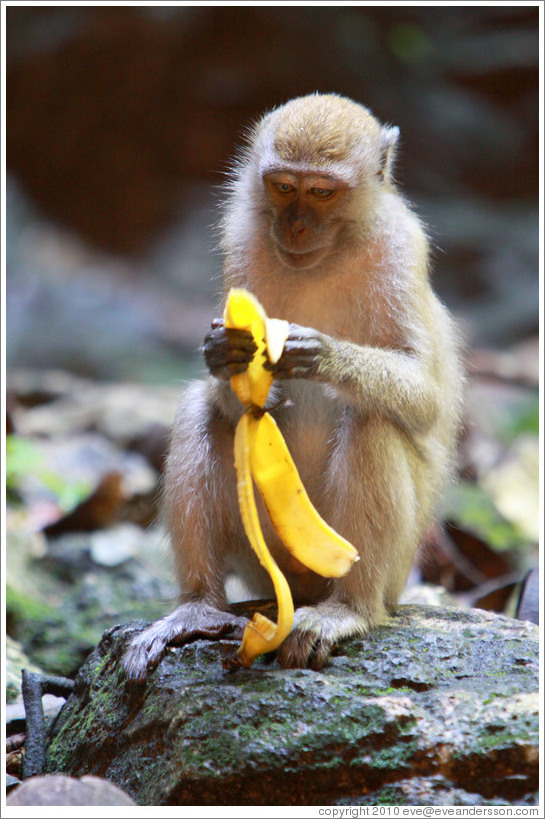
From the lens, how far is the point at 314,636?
191 inches

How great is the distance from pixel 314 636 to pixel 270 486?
0.85 metres

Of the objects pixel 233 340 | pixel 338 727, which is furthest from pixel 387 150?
pixel 338 727

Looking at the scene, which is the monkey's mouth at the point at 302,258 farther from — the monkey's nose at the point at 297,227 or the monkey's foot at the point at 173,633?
the monkey's foot at the point at 173,633

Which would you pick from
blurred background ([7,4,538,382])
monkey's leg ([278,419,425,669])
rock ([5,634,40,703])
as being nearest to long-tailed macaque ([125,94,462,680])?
monkey's leg ([278,419,425,669])

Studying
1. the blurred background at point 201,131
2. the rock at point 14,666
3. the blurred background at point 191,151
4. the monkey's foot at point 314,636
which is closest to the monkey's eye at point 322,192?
the monkey's foot at point 314,636

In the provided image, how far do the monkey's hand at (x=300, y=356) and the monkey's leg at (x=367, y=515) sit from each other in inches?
20.9

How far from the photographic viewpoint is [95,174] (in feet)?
61.0

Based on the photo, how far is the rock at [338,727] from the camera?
409 cm

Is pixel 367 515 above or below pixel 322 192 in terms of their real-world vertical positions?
below

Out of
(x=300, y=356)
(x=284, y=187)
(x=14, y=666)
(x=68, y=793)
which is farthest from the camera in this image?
(x=14, y=666)

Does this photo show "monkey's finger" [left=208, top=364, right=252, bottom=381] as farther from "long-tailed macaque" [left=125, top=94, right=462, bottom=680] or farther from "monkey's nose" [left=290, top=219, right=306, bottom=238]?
"monkey's nose" [left=290, top=219, right=306, bottom=238]

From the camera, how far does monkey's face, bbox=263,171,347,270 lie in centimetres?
544

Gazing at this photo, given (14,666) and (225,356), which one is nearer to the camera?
(225,356)

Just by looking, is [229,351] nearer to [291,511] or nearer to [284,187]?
[291,511]
